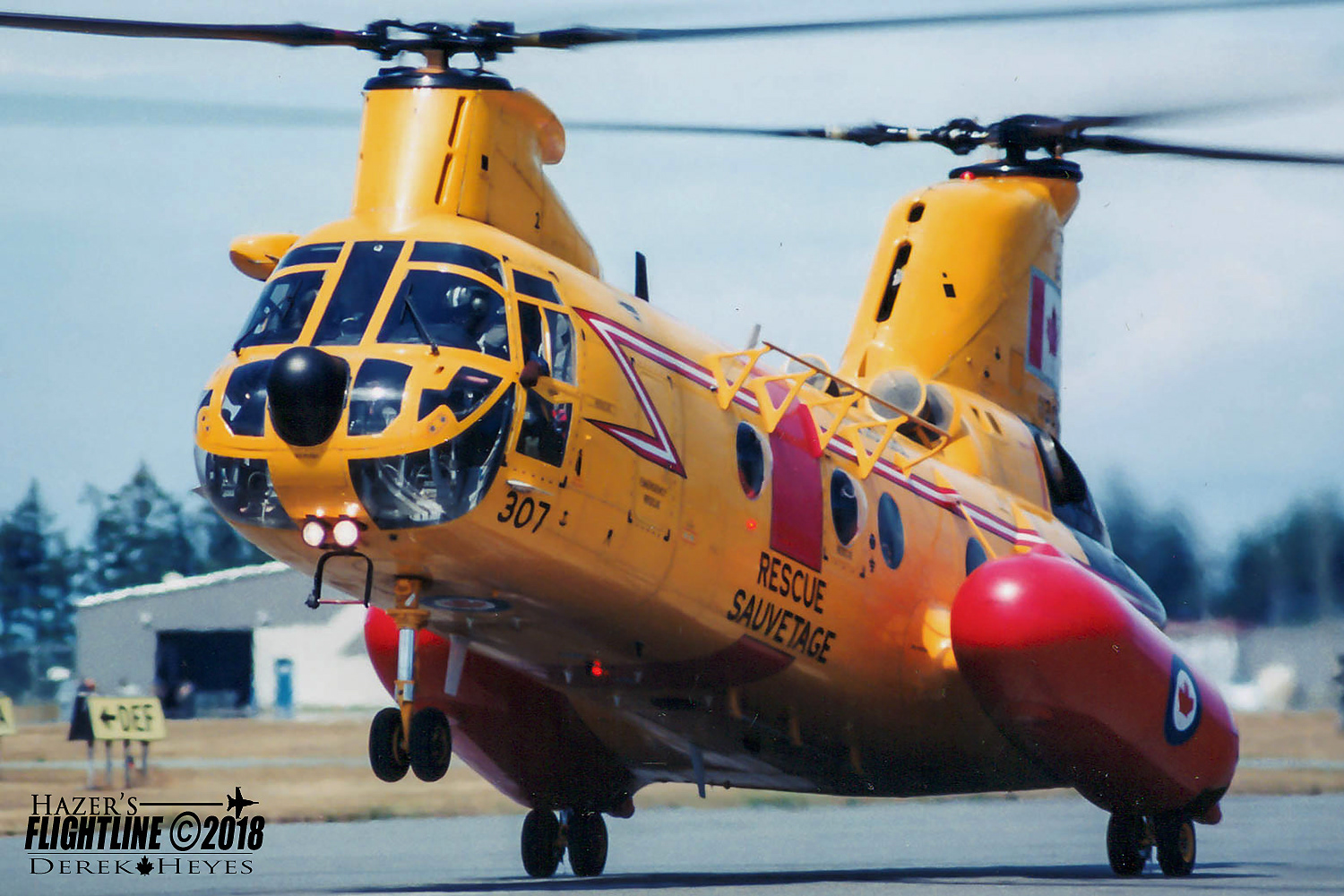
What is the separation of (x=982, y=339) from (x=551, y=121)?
784cm

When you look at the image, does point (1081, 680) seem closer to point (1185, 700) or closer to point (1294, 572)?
point (1185, 700)

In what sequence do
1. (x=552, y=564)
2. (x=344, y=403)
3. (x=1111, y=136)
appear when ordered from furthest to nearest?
(x=1111, y=136) → (x=552, y=564) → (x=344, y=403)

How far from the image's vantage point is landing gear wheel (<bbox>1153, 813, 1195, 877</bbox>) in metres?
17.3

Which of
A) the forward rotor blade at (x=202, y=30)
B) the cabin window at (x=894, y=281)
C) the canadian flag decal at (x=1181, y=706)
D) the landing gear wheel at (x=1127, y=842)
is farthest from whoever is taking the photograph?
the cabin window at (x=894, y=281)

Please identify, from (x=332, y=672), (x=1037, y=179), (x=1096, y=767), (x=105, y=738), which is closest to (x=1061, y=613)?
(x=1096, y=767)

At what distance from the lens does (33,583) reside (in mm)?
82125

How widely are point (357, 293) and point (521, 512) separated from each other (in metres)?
1.83

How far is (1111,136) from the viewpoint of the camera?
1983 cm

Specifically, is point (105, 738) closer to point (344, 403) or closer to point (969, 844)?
point (969, 844)

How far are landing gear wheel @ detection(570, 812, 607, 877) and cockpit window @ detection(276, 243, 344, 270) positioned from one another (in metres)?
6.63

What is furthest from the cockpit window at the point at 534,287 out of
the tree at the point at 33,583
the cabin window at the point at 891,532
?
the tree at the point at 33,583

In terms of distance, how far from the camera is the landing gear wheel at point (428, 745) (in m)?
12.7

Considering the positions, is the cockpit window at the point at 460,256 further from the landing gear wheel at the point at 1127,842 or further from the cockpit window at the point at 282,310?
the landing gear wheel at the point at 1127,842

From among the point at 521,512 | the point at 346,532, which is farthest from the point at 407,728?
the point at 521,512
